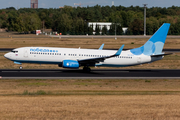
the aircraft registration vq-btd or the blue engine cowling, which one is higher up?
the aircraft registration vq-btd

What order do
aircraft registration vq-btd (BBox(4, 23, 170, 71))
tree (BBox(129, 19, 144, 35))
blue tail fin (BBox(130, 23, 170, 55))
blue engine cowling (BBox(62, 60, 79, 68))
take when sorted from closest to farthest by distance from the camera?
blue engine cowling (BBox(62, 60, 79, 68)) < aircraft registration vq-btd (BBox(4, 23, 170, 71)) < blue tail fin (BBox(130, 23, 170, 55)) < tree (BBox(129, 19, 144, 35))

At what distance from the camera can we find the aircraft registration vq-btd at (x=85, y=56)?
42.1 meters

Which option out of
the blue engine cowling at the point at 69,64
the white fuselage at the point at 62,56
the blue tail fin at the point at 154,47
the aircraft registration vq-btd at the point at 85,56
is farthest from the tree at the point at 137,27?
the blue engine cowling at the point at 69,64

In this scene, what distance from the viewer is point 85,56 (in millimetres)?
42875

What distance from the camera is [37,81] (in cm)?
3497

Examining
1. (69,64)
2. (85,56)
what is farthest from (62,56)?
(85,56)

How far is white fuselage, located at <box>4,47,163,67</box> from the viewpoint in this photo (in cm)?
4219

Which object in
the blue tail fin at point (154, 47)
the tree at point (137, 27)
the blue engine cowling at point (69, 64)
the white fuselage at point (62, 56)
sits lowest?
the blue engine cowling at point (69, 64)

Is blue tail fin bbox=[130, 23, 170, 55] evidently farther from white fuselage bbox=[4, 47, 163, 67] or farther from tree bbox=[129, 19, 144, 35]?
tree bbox=[129, 19, 144, 35]

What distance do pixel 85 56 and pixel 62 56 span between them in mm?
3427

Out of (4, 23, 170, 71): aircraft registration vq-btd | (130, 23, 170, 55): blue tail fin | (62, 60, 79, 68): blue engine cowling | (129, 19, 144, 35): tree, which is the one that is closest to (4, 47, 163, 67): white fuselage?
(4, 23, 170, 71): aircraft registration vq-btd

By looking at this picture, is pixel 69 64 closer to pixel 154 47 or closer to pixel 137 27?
pixel 154 47

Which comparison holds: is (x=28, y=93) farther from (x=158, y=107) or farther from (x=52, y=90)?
(x=158, y=107)

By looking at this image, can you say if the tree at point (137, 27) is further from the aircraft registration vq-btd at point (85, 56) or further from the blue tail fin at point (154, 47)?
the aircraft registration vq-btd at point (85, 56)
